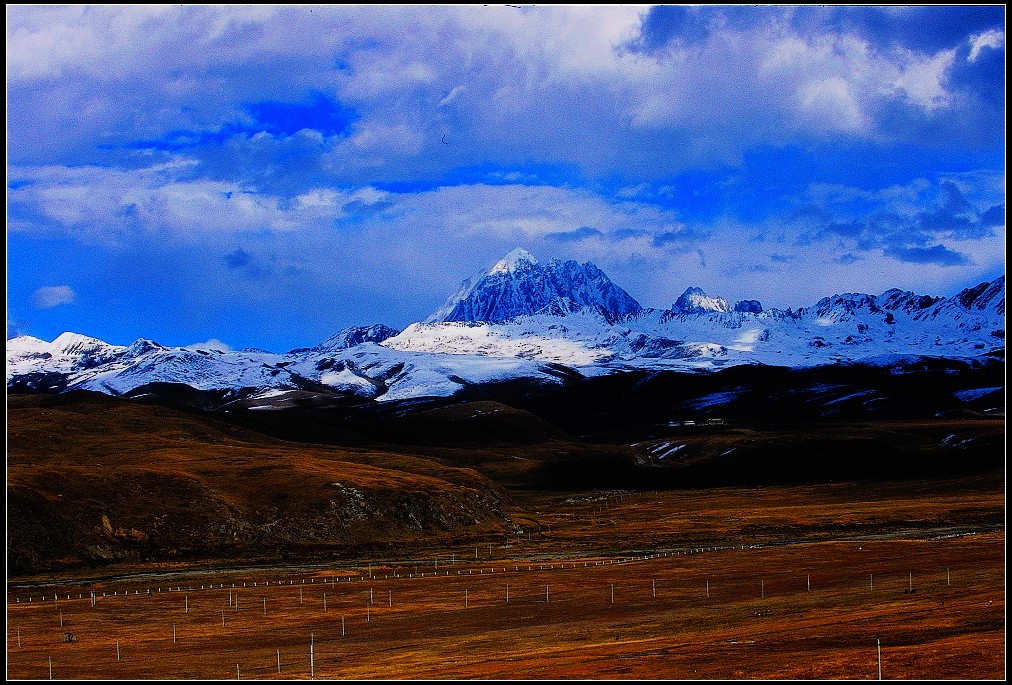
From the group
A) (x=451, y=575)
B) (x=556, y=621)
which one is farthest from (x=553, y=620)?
(x=451, y=575)

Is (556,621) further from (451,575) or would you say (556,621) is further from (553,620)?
(451,575)

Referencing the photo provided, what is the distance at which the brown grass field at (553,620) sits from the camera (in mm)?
49094

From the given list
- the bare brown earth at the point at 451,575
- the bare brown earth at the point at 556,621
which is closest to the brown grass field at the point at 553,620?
the bare brown earth at the point at 556,621

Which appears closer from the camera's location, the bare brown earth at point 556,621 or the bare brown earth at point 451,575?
the bare brown earth at point 556,621

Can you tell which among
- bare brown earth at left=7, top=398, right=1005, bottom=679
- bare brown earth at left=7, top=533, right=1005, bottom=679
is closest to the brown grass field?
bare brown earth at left=7, top=533, right=1005, bottom=679

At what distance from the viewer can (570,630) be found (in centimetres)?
6134

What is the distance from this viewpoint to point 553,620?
66062 mm

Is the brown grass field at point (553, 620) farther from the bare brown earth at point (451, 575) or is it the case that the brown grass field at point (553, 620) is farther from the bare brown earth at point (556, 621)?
the bare brown earth at point (451, 575)

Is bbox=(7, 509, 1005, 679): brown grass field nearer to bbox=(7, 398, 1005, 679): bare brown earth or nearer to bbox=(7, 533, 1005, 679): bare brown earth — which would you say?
bbox=(7, 533, 1005, 679): bare brown earth

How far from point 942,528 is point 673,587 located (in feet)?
190

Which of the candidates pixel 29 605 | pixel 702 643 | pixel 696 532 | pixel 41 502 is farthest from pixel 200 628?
pixel 696 532

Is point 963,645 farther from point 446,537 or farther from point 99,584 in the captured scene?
point 446,537

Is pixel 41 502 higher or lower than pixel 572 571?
higher

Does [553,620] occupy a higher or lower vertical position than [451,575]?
lower
